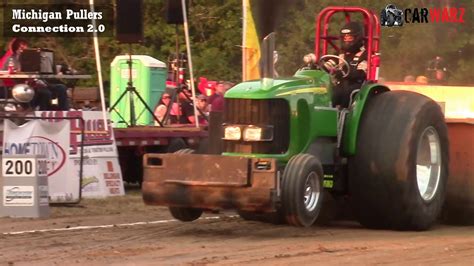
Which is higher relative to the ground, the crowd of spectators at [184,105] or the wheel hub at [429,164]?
the crowd of spectators at [184,105]

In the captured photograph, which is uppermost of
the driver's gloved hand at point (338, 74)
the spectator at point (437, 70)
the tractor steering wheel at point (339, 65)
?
the spectator at point (437, 70)

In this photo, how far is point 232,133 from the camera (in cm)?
1055

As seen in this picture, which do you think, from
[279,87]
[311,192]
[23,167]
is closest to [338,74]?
[279,87]

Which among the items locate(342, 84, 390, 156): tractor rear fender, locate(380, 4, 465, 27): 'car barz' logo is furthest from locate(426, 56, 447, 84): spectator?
locate(342, 84, 390, 156): tractor rear fender

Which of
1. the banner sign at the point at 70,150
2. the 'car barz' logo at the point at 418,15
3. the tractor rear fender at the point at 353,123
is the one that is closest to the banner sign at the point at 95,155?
the banner sign at the point at 70,150

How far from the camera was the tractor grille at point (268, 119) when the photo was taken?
10.4m

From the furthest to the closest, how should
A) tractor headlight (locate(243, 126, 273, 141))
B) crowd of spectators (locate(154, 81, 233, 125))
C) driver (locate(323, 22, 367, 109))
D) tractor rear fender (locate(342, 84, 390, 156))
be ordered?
crowd of spectators (locate(154, 81, 233, 125)) < driver (locate(323, 22, 367, 109)) < tractor rear fender (locate(342, 84, 390, 156)) < tractor headlight (locate(243, 126, 273, 141))

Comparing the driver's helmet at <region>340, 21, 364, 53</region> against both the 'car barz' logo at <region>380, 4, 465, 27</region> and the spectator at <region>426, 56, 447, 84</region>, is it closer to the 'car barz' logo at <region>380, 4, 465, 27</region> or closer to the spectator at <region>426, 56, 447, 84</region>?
the spectator at <region>426, 56, 447, 84</region>

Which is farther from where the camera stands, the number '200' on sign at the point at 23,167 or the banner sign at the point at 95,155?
the banner sign at the point at 95,155

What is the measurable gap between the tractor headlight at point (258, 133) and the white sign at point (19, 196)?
300cm

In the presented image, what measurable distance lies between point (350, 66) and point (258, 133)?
1.43 metres

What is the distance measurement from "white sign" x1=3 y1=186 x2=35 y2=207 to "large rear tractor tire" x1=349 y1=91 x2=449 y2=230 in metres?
3.57

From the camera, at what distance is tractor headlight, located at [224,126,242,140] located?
10508 mm

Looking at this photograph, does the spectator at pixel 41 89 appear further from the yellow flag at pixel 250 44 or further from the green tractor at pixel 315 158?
the green tractor at pixel 315 158
